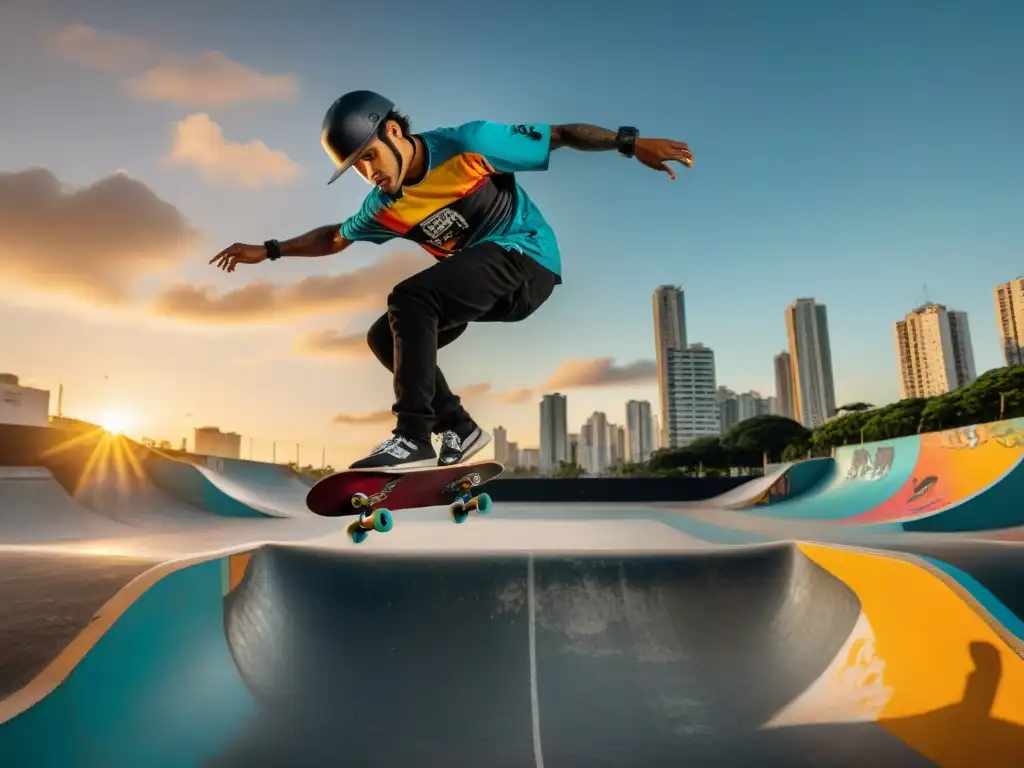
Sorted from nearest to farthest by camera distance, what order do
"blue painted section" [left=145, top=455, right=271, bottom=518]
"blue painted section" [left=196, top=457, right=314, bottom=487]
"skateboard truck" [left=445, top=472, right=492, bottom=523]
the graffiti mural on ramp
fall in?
1. "skateboard truck" [left=445, top=472, right=492, bottom=523]
2. the graffiti mural on ramp
3. "blue painted section" [left=145, top=455, right=271, bottom=518]
4. "blue painted section" [left=196, top=457, right=314, bottom=487]

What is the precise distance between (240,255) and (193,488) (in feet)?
27.4

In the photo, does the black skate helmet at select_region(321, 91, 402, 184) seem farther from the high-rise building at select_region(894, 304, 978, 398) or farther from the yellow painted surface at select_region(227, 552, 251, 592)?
the high-rise building at select_region(894, 304, 978, 398)

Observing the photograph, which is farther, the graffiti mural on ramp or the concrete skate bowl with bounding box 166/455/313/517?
the concrete skate bowl with bounding box 166/455/313/517

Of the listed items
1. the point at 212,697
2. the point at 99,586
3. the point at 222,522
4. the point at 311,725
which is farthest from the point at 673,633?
the point at 222,522

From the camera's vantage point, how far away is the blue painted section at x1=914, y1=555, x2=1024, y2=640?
2.84 meters

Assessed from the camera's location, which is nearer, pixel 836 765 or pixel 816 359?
pixel 836 765

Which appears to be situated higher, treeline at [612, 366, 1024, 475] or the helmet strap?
treeline at [612, 366, 1024, 475]

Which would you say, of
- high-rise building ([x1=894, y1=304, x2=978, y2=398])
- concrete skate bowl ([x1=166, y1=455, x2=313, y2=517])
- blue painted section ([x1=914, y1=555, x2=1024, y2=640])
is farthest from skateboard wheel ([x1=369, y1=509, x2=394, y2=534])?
high-rise building ([x1=894, y1=304, x2=978, y2=398])

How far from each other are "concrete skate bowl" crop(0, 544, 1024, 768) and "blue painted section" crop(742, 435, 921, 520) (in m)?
9.92

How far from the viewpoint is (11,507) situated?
27.9ft

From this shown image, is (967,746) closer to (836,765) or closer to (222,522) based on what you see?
(836,765)

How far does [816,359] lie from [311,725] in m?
136

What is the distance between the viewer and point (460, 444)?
168 inches

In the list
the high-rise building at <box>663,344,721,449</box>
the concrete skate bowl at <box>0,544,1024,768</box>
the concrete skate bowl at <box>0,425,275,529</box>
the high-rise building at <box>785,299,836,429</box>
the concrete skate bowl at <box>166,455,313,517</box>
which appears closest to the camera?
the concrete skate bowl at <box>0,544,1024,768</box>
